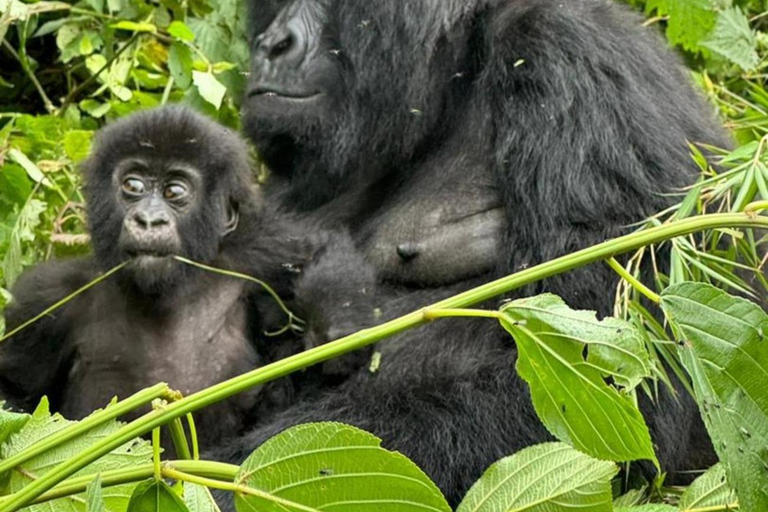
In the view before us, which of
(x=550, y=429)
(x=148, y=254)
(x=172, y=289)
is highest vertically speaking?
(x=550, y=429)

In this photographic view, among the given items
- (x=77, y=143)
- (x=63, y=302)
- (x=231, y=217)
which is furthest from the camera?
(x=77, y=143)

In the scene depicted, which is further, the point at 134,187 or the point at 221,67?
the point at 221,67

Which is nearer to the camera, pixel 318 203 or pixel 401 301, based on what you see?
pixel 401 301

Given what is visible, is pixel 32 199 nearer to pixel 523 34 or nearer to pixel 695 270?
pixel 523 34

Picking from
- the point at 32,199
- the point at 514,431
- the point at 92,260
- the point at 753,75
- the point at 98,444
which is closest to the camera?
the point at 98,444

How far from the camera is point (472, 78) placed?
9.42 feet

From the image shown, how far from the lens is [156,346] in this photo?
2854 mm

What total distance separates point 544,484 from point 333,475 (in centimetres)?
30

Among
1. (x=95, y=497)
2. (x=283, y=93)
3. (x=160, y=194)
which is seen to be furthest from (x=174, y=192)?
(x=95, y=497)

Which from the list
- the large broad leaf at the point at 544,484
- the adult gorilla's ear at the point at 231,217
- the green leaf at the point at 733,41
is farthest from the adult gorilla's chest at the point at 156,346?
the green leaf at the point at 733,41

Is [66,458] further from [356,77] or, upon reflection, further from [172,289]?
[356,77]

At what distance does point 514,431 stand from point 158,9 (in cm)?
242

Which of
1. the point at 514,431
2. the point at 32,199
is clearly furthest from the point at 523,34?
the point at 32,199

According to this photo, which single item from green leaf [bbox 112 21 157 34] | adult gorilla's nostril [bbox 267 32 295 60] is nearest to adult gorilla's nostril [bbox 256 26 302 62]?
adult gorilla's nostril [bbox 267 32 295 60]
